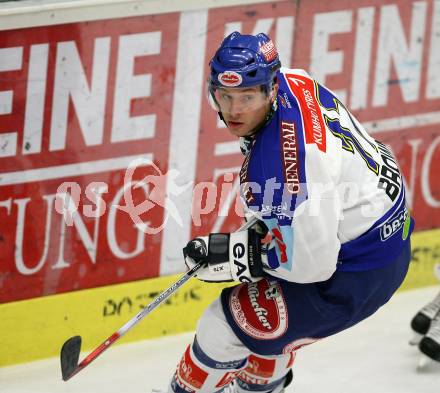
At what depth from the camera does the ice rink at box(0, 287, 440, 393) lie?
467 centimetres

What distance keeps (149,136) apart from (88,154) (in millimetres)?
275

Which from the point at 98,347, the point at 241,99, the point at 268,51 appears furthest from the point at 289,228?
the point at 98,347

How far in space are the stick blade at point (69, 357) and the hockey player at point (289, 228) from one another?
1.17ft

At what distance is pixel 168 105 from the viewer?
4957 millimetres

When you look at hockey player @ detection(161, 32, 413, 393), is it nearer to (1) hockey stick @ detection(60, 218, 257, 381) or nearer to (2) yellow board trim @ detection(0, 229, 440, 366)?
(1) hockey stick @ detection(60, 218, 257, 381)

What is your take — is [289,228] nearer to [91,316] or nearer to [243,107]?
[243,107]

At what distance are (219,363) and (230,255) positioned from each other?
0.37 m

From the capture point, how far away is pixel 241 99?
144 inches

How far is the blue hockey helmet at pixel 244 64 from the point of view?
361 cm

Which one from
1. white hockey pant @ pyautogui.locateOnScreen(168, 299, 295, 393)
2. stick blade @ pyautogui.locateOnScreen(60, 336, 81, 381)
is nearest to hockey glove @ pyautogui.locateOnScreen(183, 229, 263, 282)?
white hockey pant @ pyautogui.locateOnScreen(168, 299, 295, 393)

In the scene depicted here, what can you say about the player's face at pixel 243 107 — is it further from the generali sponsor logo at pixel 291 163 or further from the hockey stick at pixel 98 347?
the hockey stick at pixel 98 347

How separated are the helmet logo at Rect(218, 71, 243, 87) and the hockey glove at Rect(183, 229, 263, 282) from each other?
1.65ft

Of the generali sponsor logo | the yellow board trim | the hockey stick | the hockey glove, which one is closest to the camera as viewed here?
the generali sponsor logo

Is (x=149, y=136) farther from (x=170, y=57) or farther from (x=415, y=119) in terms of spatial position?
(x=415, y=119)
